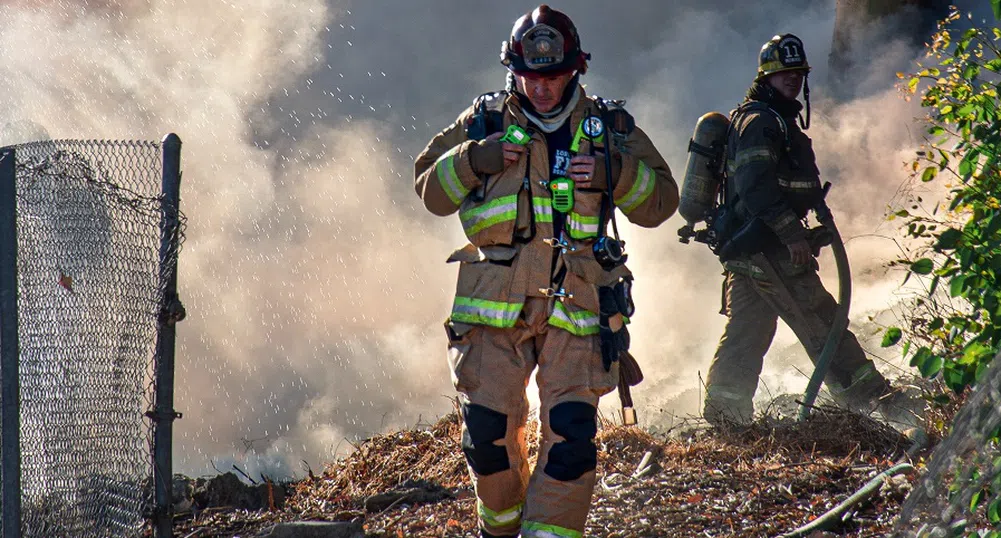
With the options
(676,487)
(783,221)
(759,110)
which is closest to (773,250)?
(783,221)

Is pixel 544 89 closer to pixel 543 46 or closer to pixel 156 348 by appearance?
pixel 543 46

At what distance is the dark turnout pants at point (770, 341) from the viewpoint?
7176mm

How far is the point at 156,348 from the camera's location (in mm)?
5152

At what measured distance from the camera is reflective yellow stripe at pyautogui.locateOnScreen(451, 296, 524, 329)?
14.0ft

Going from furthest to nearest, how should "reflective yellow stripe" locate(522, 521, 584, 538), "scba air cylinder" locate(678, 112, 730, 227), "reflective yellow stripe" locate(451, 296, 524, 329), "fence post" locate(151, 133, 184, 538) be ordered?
"scba air cylinder" locate(678, 112, 730, 227) < "fence post" locate(151, 133, 184, 538) < "reflective yellow stripe" locate(451, 296, 524, 329) < "reflective yellow stripe" locate(522, 521, 584, 538)

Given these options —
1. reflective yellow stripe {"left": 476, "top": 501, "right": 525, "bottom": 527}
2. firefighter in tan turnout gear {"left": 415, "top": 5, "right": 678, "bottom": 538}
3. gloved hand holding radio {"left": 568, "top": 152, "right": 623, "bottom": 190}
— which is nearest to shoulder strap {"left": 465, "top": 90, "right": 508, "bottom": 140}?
firefighter in tan turnout gear {"left": 415, "top": 5, "right": 678, "bottom": 538}

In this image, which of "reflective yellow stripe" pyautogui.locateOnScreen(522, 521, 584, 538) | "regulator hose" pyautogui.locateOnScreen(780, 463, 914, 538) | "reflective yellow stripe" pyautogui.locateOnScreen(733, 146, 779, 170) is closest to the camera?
"reflective yellow stripe" pyautogui.locateOnScreen(522, 521, 584, 538)

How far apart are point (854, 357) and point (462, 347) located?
3730mm

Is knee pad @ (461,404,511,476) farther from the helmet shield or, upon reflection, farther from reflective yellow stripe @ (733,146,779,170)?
reflective yellow stripe @ (733,146,779,170)

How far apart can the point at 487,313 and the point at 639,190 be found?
2.48 ft

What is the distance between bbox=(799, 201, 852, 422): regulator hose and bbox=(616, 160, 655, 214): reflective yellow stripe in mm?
3070

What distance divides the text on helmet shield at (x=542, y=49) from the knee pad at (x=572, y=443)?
1.27 m

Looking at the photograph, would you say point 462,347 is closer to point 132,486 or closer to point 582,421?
point 582,421

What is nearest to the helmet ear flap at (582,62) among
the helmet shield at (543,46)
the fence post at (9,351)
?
the helmet shield at (543,46)
